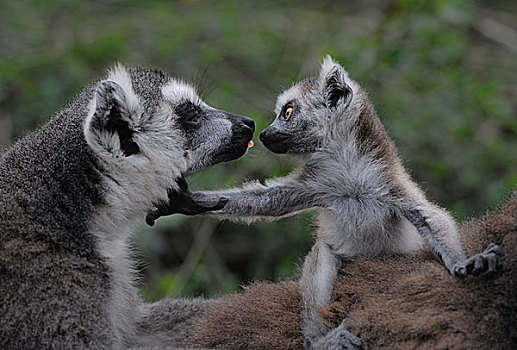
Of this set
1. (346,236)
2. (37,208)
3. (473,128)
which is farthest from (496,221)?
(473,128)

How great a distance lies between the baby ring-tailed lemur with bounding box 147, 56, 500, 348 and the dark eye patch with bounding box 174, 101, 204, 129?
40cm

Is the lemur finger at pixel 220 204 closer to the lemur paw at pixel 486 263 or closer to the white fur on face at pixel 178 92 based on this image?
the white fur on face at pixel 178 92

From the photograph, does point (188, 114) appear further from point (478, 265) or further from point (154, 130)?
point (478, 265)

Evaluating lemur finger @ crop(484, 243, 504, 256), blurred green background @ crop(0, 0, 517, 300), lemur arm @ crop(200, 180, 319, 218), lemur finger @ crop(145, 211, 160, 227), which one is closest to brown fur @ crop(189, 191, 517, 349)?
lemur finger @ crop(484, 243, 504, 256)

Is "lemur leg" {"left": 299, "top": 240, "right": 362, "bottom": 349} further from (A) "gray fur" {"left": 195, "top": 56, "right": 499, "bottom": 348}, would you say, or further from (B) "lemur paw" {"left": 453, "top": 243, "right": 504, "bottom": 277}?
(B) "lemur paw" {"left": 453, "top": 243, "right": 504, "bottom": 277}

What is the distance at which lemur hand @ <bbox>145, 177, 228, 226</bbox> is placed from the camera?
11.9ft

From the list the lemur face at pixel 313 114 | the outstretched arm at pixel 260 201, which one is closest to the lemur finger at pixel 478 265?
the outstretched arm at pixel 260 201

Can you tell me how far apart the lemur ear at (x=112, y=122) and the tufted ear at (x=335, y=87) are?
3.89 feet

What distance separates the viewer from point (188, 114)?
3.75m

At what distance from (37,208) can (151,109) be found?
807mm

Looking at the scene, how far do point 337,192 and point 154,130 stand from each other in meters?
1.04

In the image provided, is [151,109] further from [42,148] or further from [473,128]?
[473,128]

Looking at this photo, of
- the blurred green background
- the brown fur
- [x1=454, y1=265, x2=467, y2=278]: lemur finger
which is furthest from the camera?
the blurred green background

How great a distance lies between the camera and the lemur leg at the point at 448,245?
268cm
